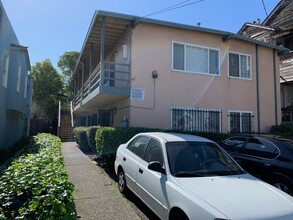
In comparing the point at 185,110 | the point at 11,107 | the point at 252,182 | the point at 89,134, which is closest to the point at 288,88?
the point at 185,110

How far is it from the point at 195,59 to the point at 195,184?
28.8ft

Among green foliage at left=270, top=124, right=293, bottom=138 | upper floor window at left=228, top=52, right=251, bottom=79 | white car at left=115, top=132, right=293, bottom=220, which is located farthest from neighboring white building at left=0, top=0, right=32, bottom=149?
green foliage at left=270, top=124, right=293, bottom=138

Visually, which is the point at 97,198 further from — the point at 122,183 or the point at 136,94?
the point at 136,94

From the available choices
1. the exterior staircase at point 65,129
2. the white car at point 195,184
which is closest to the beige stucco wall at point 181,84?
the white car at point 195,184

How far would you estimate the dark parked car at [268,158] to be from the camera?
5300mm

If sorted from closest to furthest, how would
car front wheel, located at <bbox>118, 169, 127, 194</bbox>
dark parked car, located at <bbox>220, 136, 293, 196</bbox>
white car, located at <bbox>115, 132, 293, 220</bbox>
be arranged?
1. white car, located at <bbox>115, 132, 293, 220</bbox>
2. dark parked car, located at <bbox>220, 136, 293, 196</bbox>
3. car front wheel, located at <bbox>118, 169, 127, 194</bbox>

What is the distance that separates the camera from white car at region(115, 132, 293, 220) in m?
3.07

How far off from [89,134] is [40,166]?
26.8 ft

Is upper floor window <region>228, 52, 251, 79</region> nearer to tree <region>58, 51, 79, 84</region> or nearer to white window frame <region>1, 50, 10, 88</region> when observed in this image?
white window frame <region>1, 50, 10, 88</region>

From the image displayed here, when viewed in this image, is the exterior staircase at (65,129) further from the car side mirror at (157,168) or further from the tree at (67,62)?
the car side mirror at (157,168)

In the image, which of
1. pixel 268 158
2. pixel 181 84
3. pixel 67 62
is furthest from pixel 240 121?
pixel 67 62

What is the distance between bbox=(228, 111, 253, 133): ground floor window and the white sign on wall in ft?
15.0

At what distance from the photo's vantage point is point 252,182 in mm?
3938

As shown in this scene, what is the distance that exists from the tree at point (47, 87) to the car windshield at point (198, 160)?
29.3m
